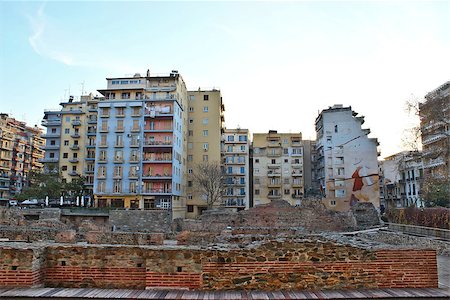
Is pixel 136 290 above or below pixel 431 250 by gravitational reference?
below

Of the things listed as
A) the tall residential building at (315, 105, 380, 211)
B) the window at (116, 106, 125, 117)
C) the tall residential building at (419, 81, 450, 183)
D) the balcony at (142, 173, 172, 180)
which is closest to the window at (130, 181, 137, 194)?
the balcony at (142, 173, 172, 180)

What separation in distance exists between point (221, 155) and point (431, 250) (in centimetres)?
4782

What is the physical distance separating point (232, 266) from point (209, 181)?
40.7 m

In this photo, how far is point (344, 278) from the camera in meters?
8.87

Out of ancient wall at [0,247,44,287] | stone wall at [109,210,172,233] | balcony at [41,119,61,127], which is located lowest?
stone wall at [109,210,172,233]

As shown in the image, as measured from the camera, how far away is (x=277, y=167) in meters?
59.6

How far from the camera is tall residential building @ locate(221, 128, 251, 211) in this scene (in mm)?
57125

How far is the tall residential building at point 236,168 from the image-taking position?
5712 cm

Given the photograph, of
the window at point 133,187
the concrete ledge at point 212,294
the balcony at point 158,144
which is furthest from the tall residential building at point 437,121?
the window at point 133,187

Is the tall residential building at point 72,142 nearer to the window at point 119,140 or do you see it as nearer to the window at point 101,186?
the window at point 101,186

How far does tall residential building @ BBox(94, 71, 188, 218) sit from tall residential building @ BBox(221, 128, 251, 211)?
11.8 meters

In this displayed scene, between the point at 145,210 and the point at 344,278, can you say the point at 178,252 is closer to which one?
the point at 344,278

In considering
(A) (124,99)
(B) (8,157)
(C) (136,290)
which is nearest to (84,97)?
(A) (124,99)

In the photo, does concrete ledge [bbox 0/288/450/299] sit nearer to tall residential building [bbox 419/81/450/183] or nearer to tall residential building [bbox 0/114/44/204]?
tall residential building [bbox 419/81/450/183]
